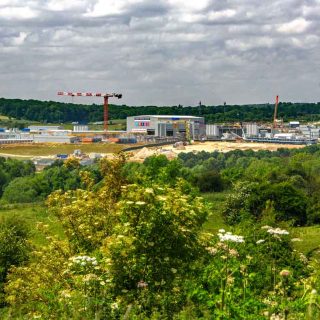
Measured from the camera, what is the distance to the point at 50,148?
517 feet

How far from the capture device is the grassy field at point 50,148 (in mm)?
149000

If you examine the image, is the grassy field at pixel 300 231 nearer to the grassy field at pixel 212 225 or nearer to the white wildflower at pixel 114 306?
the grassy field at pixel 212 225

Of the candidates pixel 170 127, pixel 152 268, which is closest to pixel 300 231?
pixel 152 268

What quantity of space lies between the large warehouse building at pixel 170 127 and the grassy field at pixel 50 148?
30.7 m

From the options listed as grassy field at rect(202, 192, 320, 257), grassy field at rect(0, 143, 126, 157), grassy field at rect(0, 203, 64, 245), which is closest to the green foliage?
grassy field at rect(202, 192, 320, 257)

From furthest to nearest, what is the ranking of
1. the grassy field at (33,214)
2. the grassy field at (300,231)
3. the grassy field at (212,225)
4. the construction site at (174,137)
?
the construction site at (174,137) → the grassy field at (33,214) → the grassy field at (212,225) → the grassy field at (300,231)

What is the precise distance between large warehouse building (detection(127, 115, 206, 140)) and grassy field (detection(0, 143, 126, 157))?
30.7 meters

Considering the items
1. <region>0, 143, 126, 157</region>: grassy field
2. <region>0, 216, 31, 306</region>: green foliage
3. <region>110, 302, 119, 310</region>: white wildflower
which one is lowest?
<region>0, 143, 126, 157</region>: grassy field

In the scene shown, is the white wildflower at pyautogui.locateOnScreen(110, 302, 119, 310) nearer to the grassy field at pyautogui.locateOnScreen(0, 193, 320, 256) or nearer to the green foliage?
the green foliage

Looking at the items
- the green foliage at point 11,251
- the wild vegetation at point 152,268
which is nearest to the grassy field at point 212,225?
the green foliage at point 11,251

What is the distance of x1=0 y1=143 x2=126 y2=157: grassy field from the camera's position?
14900cm

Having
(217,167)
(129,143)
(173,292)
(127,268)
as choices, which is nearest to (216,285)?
(173,292)

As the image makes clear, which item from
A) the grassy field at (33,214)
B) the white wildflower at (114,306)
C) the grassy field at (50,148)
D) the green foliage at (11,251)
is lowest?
the grassy field at (50,148)

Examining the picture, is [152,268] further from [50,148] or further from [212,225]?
[50,148]
